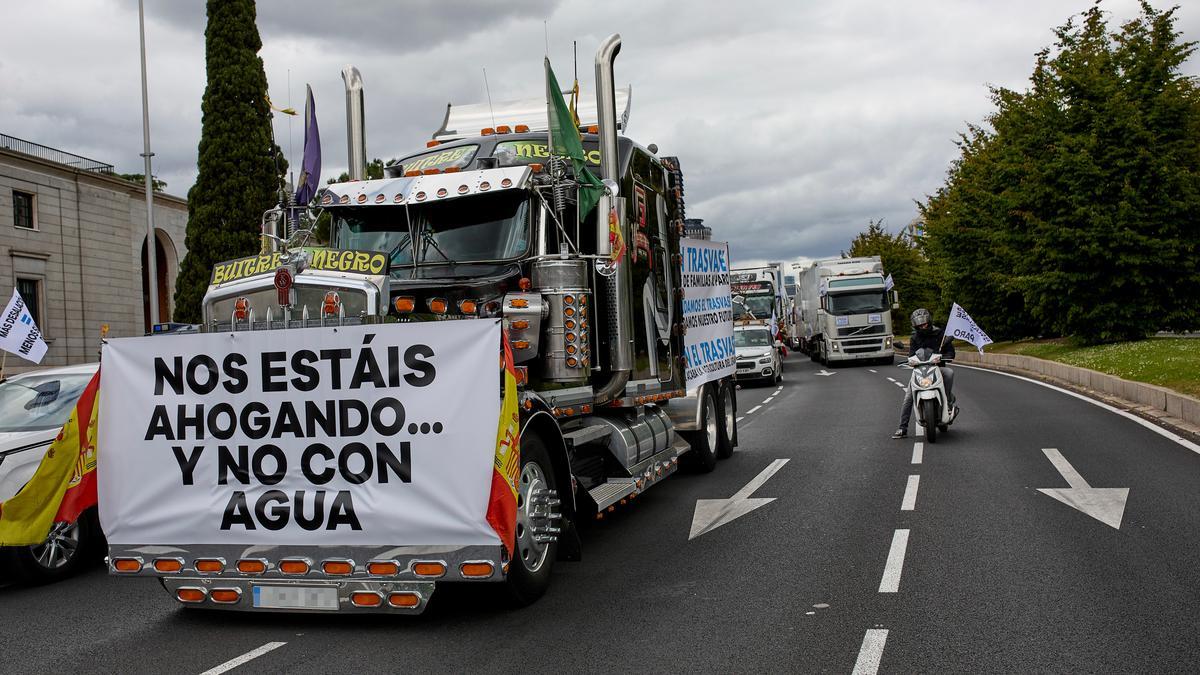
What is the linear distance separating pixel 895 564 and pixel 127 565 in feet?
16.4

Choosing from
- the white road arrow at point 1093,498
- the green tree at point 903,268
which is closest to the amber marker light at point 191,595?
the white road arrow at point 1093,498

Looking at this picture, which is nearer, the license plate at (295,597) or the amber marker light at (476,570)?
the amber marker light at (476,570)

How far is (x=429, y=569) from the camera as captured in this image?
5621 millimetres

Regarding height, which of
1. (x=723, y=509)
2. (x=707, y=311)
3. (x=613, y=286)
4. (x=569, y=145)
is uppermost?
(x=569, y=145)

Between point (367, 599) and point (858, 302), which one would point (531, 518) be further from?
point (858, 302)

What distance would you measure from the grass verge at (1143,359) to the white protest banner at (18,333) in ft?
53.2

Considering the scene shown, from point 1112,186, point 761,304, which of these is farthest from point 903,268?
point 1112,186

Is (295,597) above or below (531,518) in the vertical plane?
below

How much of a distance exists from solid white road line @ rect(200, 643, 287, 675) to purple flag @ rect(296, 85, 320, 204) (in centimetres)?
419

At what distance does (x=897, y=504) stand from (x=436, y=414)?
5328mm

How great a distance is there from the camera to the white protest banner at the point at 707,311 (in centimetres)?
1150

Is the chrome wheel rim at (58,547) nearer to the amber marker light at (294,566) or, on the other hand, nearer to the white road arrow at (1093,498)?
the amber marker light at (294,566)

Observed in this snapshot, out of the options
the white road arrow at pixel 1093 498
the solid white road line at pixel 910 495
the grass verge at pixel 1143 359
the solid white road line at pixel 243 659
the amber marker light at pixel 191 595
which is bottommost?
the solid white road line at pixel 243 659

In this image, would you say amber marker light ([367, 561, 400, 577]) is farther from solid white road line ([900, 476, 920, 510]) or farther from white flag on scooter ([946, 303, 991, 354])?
white flag on scooter ([946, 303, 991, 354])
